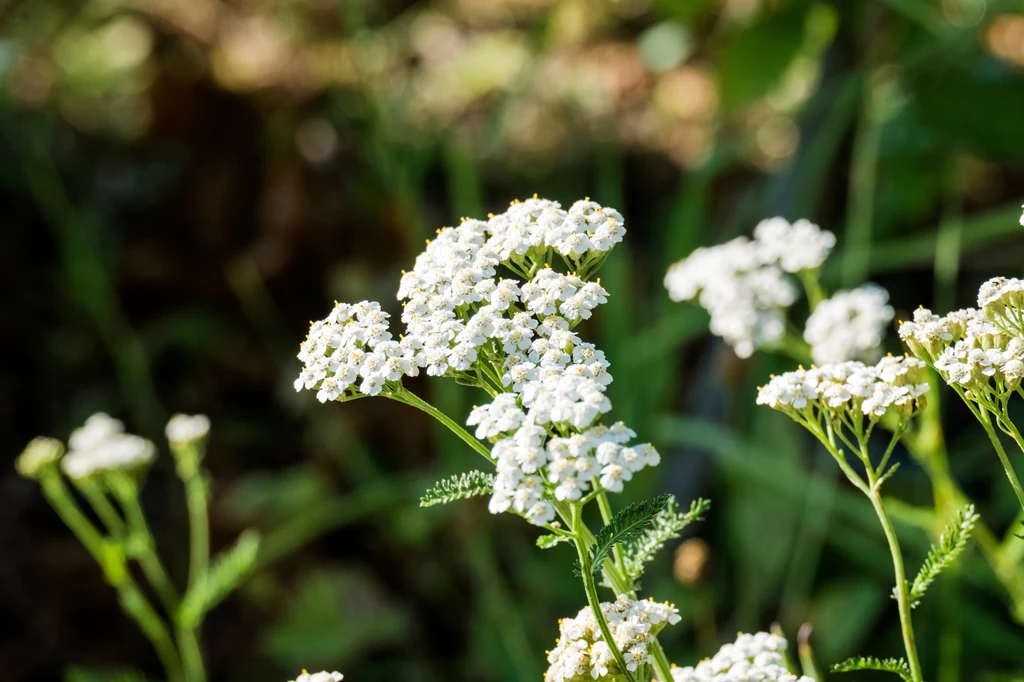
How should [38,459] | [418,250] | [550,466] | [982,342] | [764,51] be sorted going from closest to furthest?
1. [550,466]
2. [982,342]
3. [38,459]
4. [764,51]
5. [418,250]

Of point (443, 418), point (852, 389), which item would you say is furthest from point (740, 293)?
point (443, 418)

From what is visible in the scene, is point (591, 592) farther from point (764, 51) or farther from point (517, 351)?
point (764, 51)

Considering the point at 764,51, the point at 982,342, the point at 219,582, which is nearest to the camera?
the point at 982,342

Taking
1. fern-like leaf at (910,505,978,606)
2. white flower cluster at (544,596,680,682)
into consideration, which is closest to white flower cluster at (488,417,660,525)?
white flower cluster at (544,596,680,682)

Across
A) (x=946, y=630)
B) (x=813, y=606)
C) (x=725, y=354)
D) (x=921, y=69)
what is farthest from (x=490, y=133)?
(x=946, y=630)

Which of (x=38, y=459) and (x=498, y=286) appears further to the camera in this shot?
(x=38, y=459)

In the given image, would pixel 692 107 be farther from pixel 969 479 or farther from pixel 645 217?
pixel 969 479

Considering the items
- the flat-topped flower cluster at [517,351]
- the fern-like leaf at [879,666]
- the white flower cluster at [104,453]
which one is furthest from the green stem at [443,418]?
the white flower cluster at [104,453]

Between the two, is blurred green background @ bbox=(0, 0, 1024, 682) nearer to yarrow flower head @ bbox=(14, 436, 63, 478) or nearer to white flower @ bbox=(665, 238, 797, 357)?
white flower @ bbox=(665, 238, 797, 357)
